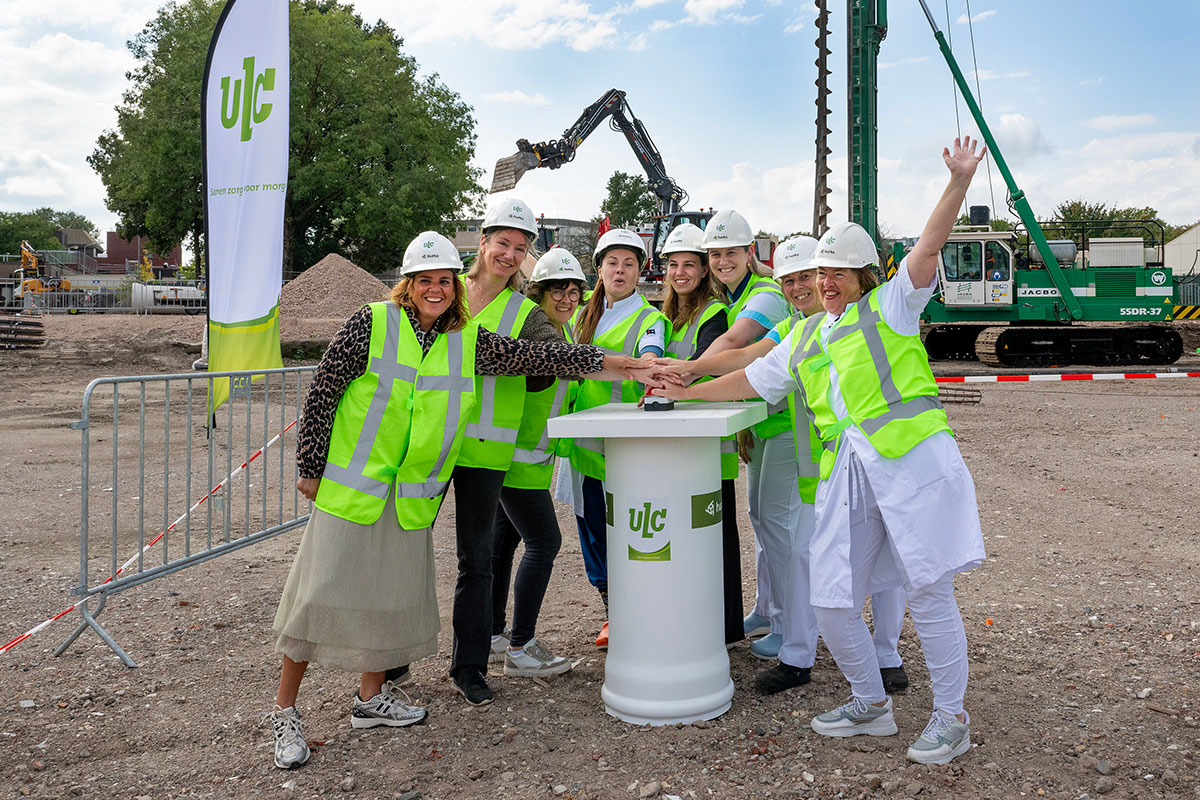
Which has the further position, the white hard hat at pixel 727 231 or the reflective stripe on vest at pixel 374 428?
the white hard hat at pixel 727 231

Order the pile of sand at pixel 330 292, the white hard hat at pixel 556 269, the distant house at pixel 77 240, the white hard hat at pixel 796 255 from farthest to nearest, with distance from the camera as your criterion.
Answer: the distant house at pixel 77 240, the pile of sand at pixel 330 292, the white hard hat at pixel 556 269, the white hard hat at pixel 796 255

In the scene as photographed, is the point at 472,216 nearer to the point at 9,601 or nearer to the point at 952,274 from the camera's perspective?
the point at 952,274

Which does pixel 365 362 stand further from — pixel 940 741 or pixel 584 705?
pixel 940 741

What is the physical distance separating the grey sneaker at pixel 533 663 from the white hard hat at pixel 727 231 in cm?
201

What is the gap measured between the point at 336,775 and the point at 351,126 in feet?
106

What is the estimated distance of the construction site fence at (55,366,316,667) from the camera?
4863 millimetres

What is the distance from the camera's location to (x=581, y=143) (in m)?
23.2

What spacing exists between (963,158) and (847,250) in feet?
1.64

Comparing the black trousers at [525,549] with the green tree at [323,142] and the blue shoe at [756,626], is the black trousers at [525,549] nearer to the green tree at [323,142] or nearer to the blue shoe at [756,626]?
the blue shoe at [756,626]

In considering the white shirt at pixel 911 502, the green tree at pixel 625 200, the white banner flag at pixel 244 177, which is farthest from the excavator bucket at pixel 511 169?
the green tree at pixel 625 200

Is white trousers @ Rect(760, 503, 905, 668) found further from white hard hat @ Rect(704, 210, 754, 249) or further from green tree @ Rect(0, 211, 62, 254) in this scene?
green tree @ Rect(0, 211, 62, 254)

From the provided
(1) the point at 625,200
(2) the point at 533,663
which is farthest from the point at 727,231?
(1) the point at 625,200

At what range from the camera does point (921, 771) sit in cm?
336

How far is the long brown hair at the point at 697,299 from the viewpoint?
15.1 feet
